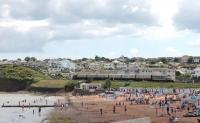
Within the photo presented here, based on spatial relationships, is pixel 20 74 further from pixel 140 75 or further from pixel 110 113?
pixel 110 113

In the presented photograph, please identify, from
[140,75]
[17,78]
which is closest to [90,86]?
[140,75]

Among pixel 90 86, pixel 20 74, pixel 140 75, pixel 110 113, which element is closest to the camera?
pixel 110 113

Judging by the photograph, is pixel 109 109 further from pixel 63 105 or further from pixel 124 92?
pixel 124 92

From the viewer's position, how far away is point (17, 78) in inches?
6348

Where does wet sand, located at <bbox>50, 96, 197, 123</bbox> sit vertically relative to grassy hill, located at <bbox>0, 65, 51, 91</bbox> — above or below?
below

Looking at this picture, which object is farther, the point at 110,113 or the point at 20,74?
the point at 20,74

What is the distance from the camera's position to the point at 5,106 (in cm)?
10169

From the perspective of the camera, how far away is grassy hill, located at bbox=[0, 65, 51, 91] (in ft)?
522

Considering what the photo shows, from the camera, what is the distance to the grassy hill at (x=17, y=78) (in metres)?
159

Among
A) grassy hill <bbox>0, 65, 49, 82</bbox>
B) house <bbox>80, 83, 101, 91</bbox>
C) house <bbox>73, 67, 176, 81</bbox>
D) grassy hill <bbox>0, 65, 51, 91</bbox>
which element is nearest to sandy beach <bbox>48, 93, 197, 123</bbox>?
house <bbox>80, 83, 101, 91</bbox>

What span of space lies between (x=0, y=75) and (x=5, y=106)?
223ft

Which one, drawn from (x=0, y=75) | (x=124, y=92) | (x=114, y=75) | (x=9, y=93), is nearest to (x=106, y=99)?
(x=124, y=92)

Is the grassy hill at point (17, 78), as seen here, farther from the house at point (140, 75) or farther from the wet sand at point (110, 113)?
the wet sand at point (110, 113)

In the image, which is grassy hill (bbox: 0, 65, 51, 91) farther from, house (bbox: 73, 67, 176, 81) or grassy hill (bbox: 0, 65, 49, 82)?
house (bbox: 73, 67, 176, 81)
